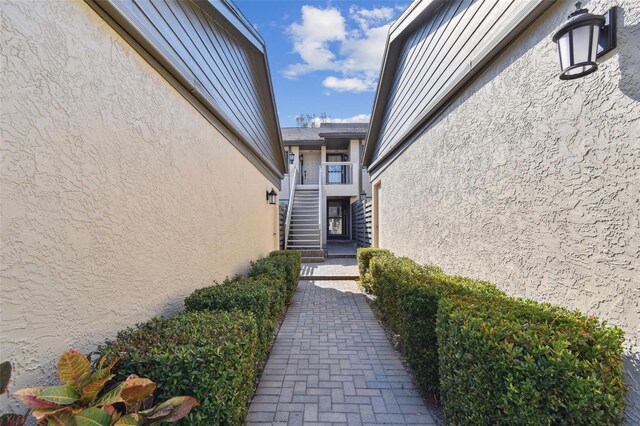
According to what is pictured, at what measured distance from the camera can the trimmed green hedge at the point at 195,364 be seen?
1.71 meters

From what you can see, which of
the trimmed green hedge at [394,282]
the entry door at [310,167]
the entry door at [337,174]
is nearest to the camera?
the trimmed green hedge at [394,282]

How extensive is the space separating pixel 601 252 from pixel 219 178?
433 centimetres

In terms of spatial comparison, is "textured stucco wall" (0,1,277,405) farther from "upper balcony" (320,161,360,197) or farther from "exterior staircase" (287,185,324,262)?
"upper balcony" (320,161,360,197)

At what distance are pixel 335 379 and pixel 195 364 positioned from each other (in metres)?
1.96

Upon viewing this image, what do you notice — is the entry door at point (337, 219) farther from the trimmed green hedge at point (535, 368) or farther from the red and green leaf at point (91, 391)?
the red and green leaf at point (91, 391)

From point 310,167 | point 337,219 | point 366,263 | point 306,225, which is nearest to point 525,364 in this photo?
point 366,263

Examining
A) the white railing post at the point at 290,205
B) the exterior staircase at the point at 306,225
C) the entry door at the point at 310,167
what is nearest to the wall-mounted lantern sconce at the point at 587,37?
the exterior staircase at the point at 306,225

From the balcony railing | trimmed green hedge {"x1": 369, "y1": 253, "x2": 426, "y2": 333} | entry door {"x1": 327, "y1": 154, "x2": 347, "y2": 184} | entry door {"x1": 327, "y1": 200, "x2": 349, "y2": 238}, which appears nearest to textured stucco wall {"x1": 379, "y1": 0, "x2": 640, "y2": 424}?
trimmed green hedge {"x1": 369, "y1": 253, "x2": 426, "y2": 333}

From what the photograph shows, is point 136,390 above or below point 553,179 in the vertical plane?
below

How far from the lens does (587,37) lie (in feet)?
5.62

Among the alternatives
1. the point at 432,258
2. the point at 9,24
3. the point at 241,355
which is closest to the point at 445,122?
the point at 432,258

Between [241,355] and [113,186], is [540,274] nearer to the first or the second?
[241,355]

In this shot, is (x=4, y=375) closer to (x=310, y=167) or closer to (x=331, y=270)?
(x=331, y=270)

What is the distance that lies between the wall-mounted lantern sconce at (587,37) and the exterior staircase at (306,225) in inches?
391
